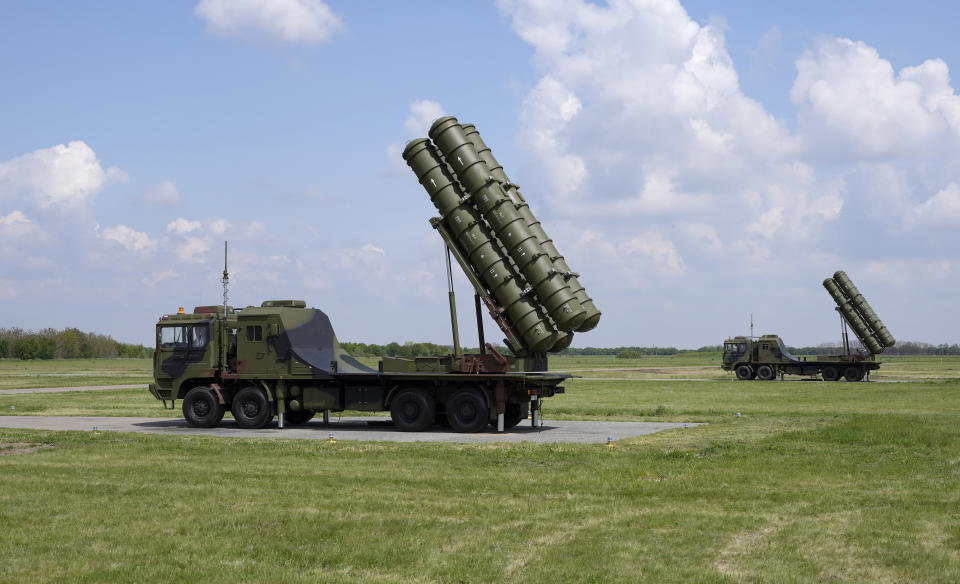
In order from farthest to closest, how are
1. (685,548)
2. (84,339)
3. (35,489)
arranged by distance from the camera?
1. (84,339)
2. (35,489)
3. (685,548)

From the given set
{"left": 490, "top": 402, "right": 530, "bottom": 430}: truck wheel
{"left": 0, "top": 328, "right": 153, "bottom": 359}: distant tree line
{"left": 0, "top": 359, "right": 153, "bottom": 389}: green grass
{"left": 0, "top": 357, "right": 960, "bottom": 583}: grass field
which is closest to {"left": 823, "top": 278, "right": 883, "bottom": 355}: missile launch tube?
{"left": 0, "top": 357, "right": 960, "bottom": 583}: grass field

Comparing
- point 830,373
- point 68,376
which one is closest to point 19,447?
point 830,373

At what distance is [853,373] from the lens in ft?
175

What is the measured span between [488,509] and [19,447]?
1124cm

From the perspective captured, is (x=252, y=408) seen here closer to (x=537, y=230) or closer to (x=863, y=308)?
(x=537, y=230)

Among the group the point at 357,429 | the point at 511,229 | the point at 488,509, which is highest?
the point at 511,229

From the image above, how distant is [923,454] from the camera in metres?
16.0

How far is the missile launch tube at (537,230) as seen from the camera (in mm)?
20984

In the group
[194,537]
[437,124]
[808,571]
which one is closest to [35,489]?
[194,537]

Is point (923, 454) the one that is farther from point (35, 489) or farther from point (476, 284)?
point (35, 489)

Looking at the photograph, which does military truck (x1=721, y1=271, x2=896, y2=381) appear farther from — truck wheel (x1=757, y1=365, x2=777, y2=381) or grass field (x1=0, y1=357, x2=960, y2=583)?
grass field (x1=0, y1=357, x2=960, y2=583)

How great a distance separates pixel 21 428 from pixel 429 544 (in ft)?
53.2

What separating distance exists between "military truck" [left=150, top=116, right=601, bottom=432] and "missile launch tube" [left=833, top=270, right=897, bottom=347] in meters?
36.4

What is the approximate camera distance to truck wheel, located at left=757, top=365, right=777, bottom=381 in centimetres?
5519
